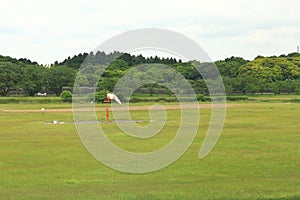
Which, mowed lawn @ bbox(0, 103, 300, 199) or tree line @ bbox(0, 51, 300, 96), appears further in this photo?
tree line @ bbox(0, 51, 300, 96)

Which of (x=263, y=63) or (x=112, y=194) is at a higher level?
(x=263, y=63)

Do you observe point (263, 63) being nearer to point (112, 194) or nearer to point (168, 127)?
point (168, 127)

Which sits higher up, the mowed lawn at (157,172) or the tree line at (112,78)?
the tree line at (112,78)

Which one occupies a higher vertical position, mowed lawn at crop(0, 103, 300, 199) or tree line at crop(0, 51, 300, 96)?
tree line at crop(0, 51, 300, 96)

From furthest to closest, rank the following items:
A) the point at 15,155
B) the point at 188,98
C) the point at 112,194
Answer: the point at 188,98, the point at 15,155, the point at 112,194

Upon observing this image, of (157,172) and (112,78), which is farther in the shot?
(112,78)

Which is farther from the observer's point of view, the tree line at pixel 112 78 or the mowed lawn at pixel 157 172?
the tree line at pixel 112 78

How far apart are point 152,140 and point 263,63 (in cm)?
11157

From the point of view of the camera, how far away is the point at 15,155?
74.0 ft

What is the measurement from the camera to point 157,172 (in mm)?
18469

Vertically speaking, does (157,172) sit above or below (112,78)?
below

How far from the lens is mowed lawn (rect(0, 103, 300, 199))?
14.8m

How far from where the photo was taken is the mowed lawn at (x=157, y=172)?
14.8 m

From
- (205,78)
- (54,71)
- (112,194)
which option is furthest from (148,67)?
(112,194)
